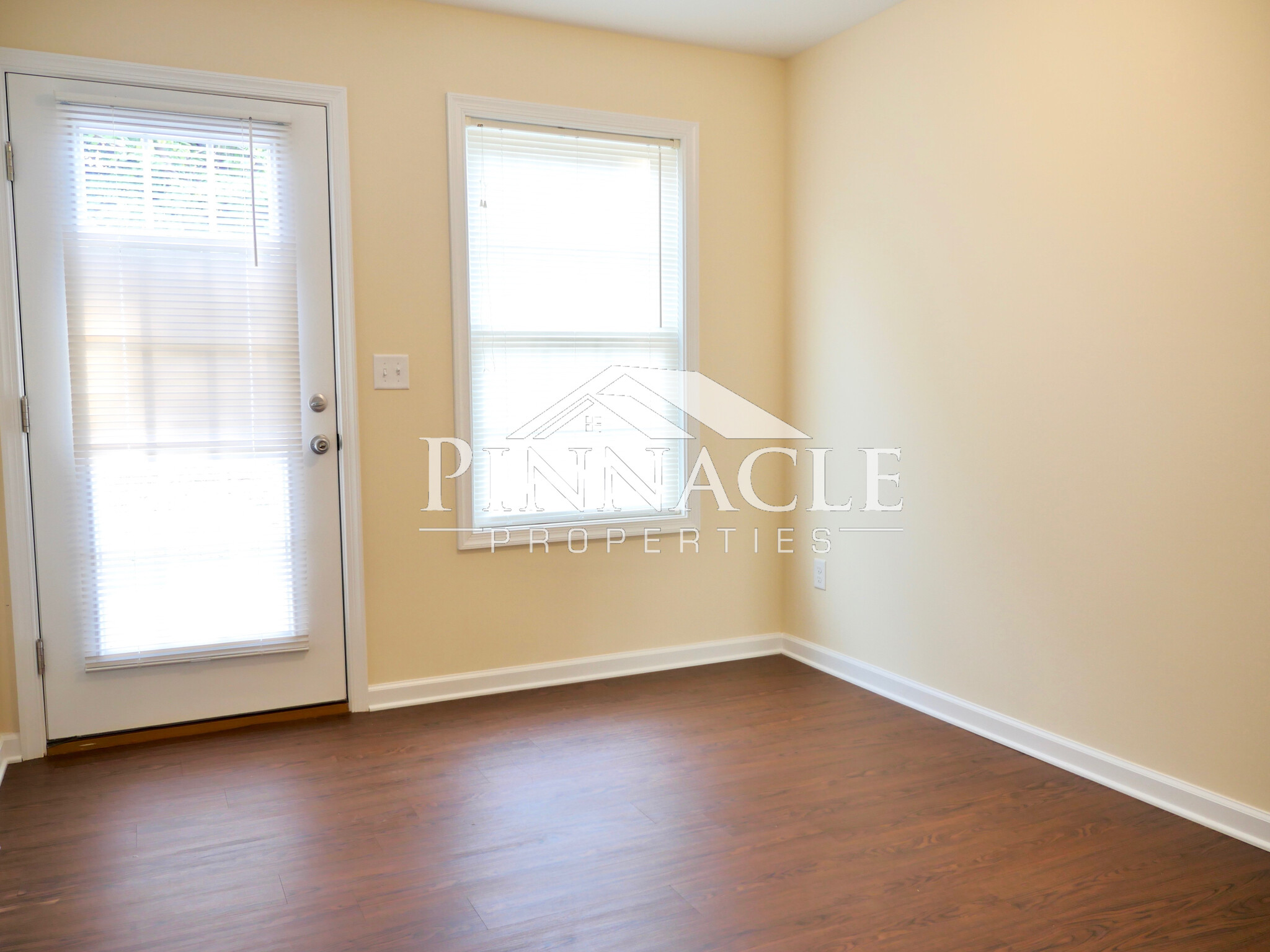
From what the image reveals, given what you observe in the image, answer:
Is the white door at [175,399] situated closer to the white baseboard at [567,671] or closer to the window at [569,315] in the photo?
the white baseboard at [567,671]

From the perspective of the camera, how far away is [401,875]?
6.81 ft

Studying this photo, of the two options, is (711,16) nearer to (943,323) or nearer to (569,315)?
(569,315)

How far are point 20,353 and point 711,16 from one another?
8.53 ft

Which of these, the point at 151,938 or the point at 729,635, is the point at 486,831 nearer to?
the point at 151,938

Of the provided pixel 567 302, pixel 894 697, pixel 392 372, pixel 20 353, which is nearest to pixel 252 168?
pixel 392 372

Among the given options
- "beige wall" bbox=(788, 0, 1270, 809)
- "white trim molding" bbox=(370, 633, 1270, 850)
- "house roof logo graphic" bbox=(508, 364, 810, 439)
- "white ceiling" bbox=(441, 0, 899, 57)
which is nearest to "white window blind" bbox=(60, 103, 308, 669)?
"white trim molding" bbox=(370, 633, 1270, 850)

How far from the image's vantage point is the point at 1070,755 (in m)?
2.65

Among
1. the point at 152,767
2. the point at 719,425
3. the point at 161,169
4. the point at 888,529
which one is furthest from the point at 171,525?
the point at 888,529

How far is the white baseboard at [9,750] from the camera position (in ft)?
8.91

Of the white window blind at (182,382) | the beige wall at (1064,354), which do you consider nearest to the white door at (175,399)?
the white window blind at (182,382)

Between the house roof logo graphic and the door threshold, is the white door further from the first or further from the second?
the house roof logo graphic

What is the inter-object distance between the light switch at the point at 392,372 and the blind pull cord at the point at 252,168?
19.7 inches

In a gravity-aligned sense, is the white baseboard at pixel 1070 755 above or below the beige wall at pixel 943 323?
below

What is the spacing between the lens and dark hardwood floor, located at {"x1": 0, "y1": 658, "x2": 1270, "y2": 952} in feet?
6.09
